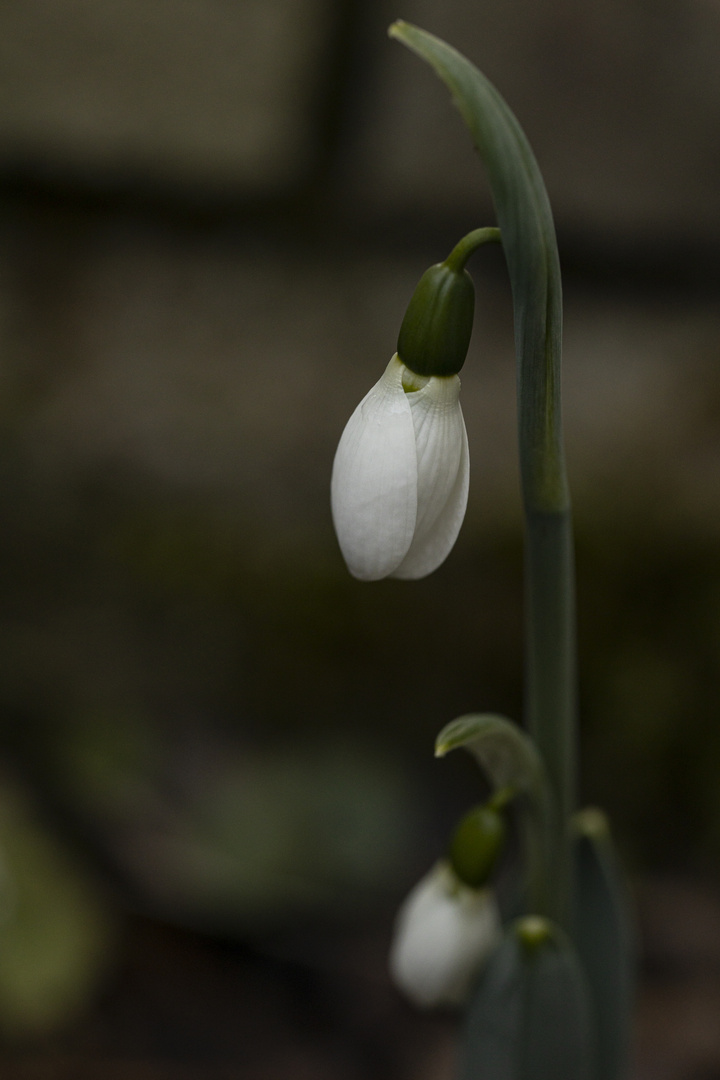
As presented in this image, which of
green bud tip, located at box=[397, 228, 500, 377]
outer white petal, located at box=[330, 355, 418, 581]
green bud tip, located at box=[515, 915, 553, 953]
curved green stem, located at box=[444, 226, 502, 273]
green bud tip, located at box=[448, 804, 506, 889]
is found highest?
curved green stem, located at box=[444, 226, 502, 273]

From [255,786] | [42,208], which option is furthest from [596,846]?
[42,208]

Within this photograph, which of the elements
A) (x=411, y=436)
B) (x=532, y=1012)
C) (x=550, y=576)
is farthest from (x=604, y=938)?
(x=411, y=436)

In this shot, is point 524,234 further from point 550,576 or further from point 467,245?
point 550,576

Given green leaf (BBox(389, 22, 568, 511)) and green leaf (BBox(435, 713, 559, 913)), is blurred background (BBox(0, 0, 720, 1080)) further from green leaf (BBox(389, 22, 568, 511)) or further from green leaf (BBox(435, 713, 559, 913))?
green leaf (BBox(389, 22, 568, 511))

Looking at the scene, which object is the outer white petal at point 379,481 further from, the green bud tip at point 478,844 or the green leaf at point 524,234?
the green bud tip at point 478,844

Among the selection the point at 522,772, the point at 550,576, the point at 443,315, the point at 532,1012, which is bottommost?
the point at 532,1012

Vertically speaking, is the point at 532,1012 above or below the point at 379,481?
below

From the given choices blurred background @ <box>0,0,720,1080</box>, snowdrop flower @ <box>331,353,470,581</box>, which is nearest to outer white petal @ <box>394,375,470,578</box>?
snowdrop flower @ <box>331,353,470,581</box>
